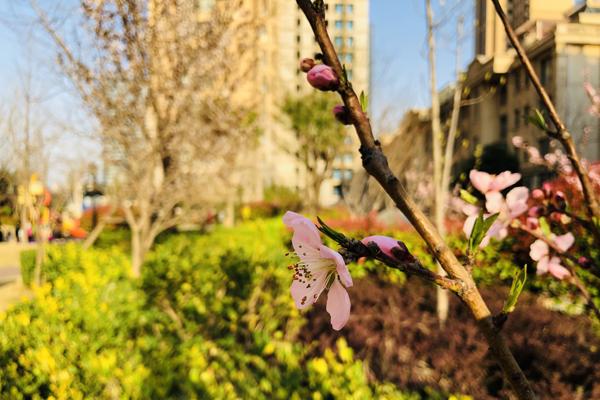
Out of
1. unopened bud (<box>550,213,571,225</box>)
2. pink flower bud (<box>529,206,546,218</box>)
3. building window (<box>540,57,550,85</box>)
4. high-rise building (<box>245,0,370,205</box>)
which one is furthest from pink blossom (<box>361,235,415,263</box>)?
building window (<box>540,57,550,85</box>)

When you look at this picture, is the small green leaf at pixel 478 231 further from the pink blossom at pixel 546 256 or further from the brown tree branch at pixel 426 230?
the pink blossom at pixel 546 256

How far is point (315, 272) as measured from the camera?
2.47 ft

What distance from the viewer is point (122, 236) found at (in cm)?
1059

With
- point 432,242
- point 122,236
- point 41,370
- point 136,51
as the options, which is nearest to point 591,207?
point 432,242

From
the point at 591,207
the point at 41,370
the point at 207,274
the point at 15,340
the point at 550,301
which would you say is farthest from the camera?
the point at 550,301

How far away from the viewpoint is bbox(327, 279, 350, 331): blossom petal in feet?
1.95

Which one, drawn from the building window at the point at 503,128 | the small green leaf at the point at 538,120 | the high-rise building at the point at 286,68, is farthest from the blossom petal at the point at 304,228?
the building window at the point at 503,128

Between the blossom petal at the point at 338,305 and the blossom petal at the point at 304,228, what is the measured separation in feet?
0.27

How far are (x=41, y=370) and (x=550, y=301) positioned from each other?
5.14m

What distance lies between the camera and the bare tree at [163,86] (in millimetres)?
4812

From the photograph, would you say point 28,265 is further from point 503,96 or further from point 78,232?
point 503,96

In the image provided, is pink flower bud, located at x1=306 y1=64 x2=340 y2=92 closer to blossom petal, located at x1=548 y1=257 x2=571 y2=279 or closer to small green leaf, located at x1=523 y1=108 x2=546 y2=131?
small green leaf, located at x1=523 y1=108 x2=546 y2=131

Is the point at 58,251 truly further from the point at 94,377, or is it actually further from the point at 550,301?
the point at 550,301

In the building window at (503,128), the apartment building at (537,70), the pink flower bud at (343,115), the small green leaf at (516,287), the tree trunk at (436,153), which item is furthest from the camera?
the building window at (503,128)
